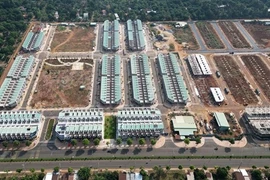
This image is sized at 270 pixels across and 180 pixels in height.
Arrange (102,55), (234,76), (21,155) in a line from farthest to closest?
(102,55) → (234,76) → (21,155)

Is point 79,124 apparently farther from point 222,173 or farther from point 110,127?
point 222,173

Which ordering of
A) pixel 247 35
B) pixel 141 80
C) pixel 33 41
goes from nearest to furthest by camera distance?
pixel 141 80
pixel 33 41
pixel 247 35

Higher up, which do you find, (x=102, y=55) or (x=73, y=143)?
(x=102, y=55)

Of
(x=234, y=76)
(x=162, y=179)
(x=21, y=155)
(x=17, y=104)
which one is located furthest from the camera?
(x=234, y=76)

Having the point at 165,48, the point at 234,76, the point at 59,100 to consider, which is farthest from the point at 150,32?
the point at 59,100

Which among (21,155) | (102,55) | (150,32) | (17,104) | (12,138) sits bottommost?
(21,155)

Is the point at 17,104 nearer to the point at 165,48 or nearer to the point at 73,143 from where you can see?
the point at 73,143

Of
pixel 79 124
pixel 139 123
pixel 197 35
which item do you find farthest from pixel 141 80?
pixel 197 35
